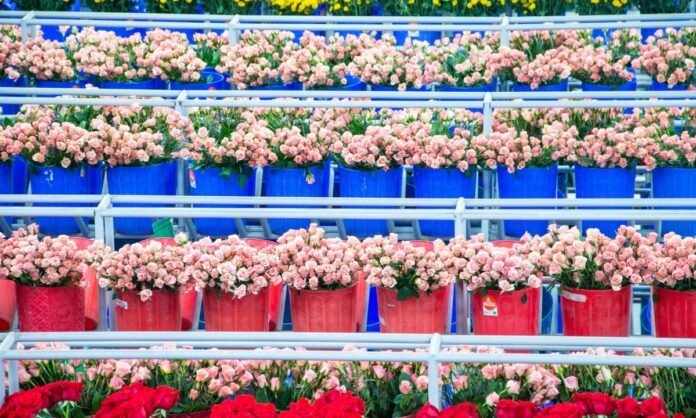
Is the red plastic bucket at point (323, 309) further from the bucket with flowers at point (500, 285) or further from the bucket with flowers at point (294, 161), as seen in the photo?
the bucket with flowers at point (294, 161)

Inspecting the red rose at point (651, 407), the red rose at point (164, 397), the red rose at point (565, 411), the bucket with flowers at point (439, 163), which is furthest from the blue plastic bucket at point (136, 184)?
the red rose at point (651, 407)

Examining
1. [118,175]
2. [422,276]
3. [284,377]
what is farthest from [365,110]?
[284,377]

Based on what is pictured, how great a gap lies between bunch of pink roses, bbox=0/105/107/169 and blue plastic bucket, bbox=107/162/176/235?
5.5 inches

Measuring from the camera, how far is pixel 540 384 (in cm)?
402

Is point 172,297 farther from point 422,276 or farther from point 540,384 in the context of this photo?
point 540,384

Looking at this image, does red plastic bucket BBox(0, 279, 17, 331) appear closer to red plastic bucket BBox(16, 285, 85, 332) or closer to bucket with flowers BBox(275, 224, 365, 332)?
red plastic bucket BBox(16, 285, 85, 332)

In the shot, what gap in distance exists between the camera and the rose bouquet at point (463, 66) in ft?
25.2

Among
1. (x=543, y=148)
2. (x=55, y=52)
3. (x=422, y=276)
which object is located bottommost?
(x=422, y=276)

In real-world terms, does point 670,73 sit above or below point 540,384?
above

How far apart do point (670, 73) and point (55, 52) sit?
421cm

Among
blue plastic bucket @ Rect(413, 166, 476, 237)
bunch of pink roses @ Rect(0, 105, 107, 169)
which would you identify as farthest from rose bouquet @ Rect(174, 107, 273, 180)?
blue plastic bucket @ Rect(413, 166, 476, 237)

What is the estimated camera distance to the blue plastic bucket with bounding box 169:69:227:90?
26.1 ft

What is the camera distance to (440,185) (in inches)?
247

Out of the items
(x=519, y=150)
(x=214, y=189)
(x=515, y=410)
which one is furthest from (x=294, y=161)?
(x=515, y=410)
